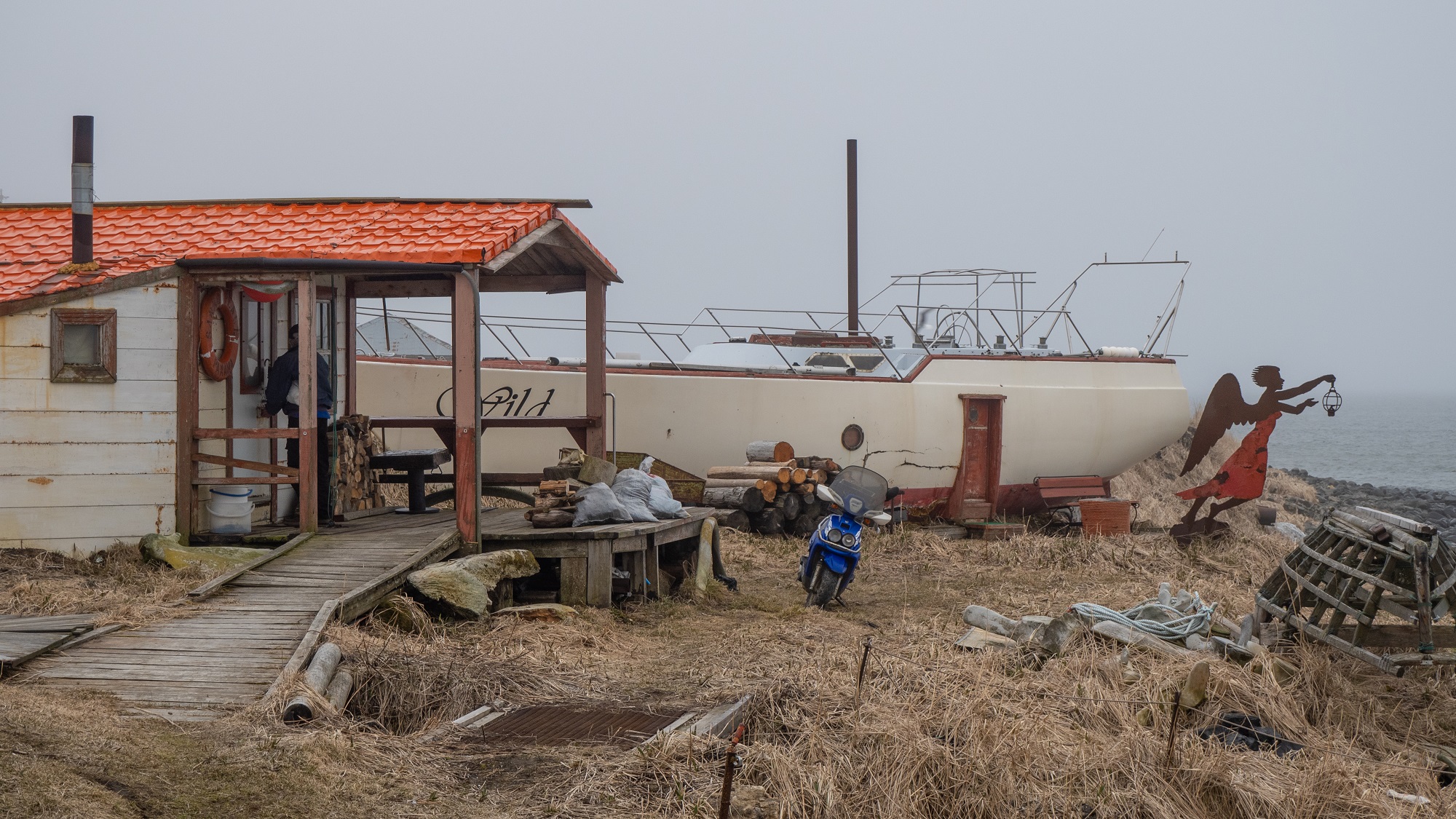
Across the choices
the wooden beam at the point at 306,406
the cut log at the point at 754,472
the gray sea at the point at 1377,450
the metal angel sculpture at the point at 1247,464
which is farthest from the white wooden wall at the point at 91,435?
the gray sea at the point at 1377,450

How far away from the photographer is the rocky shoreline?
26.7 m

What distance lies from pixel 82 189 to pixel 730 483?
818cm

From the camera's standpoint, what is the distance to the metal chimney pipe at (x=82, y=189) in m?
9.76

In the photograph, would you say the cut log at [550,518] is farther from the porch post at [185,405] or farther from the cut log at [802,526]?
the cut log at [802,526]

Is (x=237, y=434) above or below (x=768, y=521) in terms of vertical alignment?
above

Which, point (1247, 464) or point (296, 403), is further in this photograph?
point (1247, 464)

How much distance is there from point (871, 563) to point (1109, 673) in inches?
262

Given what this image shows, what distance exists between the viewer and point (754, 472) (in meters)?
15.8

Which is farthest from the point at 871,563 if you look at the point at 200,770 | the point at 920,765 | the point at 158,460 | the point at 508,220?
the point at 200,770

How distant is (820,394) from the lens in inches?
670

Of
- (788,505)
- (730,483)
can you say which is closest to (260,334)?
(730,483)

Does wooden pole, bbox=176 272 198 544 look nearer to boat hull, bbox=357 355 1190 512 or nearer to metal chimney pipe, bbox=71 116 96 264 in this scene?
metal chimney pipe, bbox=71 116 96 264

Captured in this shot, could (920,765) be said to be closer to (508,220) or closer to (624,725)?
(624,725)

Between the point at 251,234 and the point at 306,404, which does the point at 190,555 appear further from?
the point at 251,234
